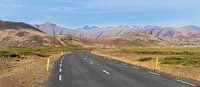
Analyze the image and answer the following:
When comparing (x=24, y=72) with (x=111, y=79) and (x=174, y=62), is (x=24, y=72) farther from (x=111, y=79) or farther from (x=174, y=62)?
(x=174, y=62)

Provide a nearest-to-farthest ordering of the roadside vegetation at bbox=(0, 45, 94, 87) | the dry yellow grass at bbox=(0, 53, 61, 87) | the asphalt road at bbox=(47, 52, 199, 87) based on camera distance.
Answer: the asphalt road at bbox=(47, 52, 199, 87), the dry yellow grass at bbox=(0, 53, 61, 87), the roadside vegetation at bbox=(0, 45, 94, 87)

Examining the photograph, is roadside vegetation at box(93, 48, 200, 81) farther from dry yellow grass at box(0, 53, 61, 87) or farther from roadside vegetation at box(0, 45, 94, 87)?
roadside vegetation at box(0, 45, 94, 87)

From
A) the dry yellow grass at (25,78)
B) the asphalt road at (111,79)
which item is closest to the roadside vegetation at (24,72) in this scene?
the dry yellow grass at (25,78)

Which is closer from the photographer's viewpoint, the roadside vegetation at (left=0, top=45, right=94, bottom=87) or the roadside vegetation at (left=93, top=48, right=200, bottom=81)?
the roadside vegetation at (left=0, top=45, right=94, bottom=87)

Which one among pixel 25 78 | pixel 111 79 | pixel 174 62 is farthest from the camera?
pixel 174 62

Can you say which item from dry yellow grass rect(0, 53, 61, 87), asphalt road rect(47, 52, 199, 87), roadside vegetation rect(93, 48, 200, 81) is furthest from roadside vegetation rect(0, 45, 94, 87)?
roadside vegetation rect(93, 48, 200, 81)

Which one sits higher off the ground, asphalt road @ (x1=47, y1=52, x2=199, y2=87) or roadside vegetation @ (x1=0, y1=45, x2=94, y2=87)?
asphalt road @ (x1=47, y1=52, x2=199, y2=87)

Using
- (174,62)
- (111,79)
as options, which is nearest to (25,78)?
(111,79)

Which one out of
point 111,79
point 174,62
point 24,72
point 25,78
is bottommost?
point 174,62

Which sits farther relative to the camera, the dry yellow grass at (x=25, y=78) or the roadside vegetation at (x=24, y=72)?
the roadside vegetation at (x=24, y=72)

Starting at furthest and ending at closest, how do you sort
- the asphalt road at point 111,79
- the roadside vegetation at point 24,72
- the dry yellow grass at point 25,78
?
the roadside vegetation at point 24,72
the dry yellow grass at point 25,78
the asphalt road at point 111,79

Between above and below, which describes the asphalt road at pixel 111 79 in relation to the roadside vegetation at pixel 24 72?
above

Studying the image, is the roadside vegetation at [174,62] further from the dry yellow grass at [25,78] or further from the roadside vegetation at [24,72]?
the roadside vegetation at [24,72]

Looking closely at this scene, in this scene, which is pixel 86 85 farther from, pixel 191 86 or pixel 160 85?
pixel 191 86
